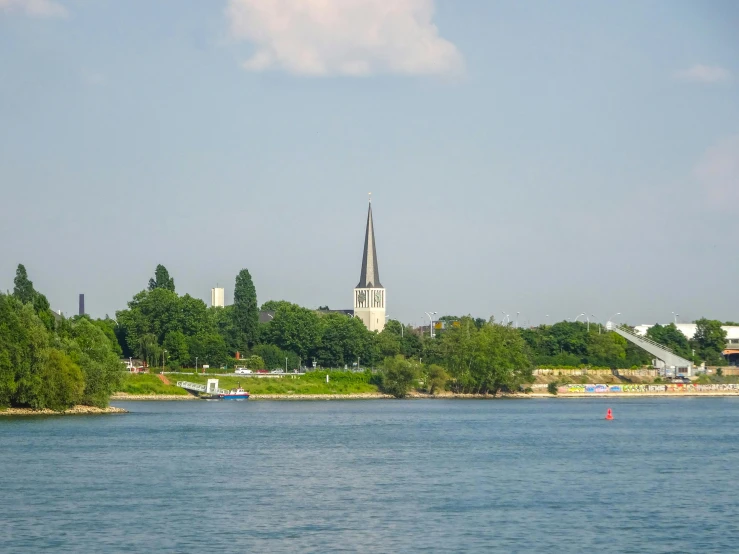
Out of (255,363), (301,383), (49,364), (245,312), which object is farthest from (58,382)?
(245,312)

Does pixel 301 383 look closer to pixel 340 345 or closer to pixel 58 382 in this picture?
pixel 340 345

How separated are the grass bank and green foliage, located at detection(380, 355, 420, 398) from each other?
411 cm

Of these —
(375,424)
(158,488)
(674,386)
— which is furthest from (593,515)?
(674,386)

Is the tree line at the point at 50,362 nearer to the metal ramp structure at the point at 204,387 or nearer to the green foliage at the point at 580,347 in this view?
the metal ramp structure at the point at 204,387

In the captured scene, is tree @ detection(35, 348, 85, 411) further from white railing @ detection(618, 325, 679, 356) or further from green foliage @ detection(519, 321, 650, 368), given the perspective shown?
white railing @ detection(618, 325, 679, 356)

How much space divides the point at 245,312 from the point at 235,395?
2878cm

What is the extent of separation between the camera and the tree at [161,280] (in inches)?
5768

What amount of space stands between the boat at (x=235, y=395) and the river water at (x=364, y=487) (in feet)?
124

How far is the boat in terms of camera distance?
373 ft

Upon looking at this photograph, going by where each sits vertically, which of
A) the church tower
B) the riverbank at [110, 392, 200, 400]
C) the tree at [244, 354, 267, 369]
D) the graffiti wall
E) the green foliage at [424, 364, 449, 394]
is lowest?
the riverbank at [110, 392, 200, 400]

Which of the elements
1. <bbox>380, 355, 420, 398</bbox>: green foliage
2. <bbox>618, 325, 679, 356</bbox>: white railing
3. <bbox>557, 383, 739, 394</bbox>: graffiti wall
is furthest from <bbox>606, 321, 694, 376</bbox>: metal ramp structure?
<bbox>380, 355, 420, 398</bbox>: green foliage

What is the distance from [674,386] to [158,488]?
116983mm

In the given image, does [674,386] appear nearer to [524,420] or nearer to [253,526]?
[524,420]

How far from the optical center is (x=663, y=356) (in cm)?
16175
